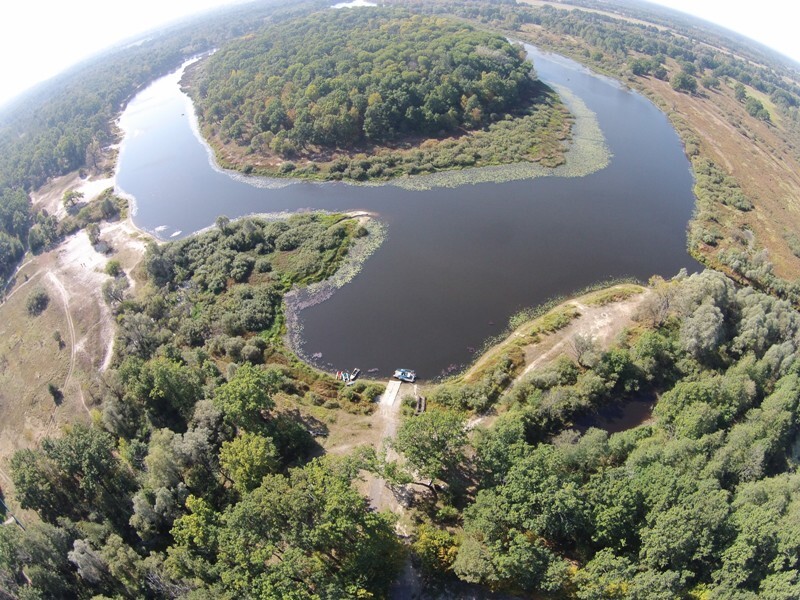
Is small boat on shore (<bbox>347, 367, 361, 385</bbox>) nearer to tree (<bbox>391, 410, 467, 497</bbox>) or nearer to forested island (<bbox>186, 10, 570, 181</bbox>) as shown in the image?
tree (<bbox>391, 410, 467, 497</bbox>)

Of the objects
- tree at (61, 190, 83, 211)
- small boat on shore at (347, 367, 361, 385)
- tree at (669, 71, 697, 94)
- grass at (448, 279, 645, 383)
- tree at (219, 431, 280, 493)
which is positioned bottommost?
tree at (61, 190, 83, 211)

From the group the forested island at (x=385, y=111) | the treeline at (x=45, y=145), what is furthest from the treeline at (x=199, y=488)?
the treeline at (x=45, y=145)

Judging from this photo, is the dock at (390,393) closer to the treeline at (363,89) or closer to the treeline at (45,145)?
the treeline at (363,89)

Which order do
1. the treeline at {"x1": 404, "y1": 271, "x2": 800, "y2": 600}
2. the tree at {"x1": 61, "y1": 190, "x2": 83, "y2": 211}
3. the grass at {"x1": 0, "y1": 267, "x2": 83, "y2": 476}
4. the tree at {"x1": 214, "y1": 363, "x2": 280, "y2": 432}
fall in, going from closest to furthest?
1. the treeline at {"x1": 404, "y1": 271, "x2": 800, "y2": 600}
2. the tree at {"x1": 214, "y1": 363, "x2": 280, "y2": 432}
3. the grass at {"x1": 0, "y1": 267, "x2": 83, "y2": 476}
4. the tree at {"x1": 61, "y1": 190, "x2": 83, "y2": 211}

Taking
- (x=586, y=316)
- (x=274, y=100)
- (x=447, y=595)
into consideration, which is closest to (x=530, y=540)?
(x=447, y=595)

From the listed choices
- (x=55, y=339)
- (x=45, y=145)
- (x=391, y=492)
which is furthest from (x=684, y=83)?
(x=45, y=145)

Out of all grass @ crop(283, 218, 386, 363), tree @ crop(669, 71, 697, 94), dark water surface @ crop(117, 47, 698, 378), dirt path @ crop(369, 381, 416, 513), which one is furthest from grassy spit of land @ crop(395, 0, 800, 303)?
dirt path @ crop(369, 381, 416, 513)
